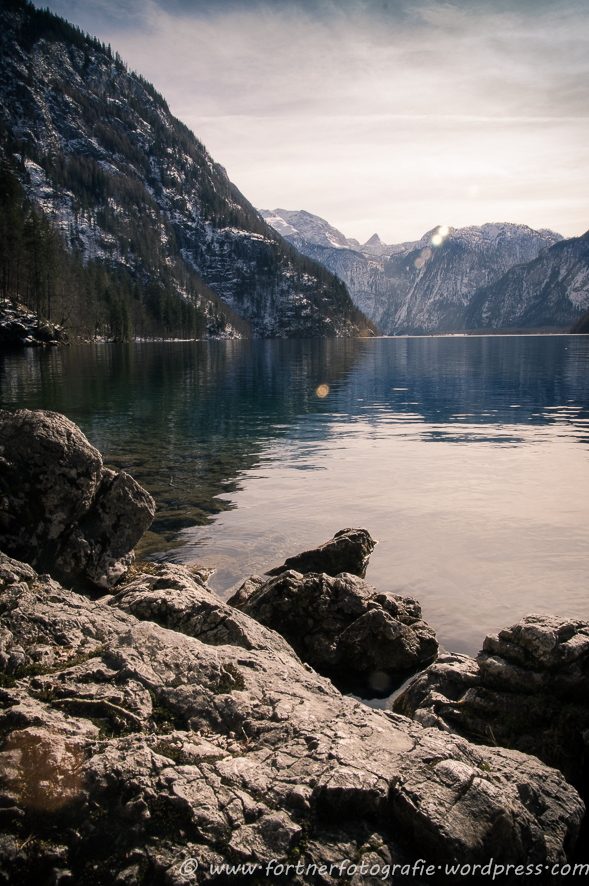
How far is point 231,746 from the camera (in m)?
4.56

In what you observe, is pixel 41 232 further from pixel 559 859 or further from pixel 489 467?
pixel 559 859

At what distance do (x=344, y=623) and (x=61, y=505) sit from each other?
19.3 feet

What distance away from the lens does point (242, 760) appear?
4.30 m

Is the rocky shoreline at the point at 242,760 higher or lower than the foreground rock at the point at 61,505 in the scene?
lower

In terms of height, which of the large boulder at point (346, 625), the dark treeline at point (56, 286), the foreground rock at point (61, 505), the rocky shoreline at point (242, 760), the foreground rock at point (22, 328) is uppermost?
the dark treeline at point (56, 286)

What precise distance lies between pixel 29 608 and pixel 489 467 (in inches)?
774

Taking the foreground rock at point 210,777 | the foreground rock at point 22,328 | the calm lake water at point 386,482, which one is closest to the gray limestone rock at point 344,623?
the calm lake water at point 386,482

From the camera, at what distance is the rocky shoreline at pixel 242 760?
3.53 meters

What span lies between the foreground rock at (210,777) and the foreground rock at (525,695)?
127cm

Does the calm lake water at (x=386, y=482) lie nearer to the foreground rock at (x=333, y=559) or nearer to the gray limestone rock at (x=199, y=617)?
the foreground rock at (x=333, y=559)

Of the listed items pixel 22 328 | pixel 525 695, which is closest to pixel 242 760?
pixel 525 695

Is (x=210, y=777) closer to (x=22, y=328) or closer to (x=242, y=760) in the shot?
(x=242, y=760)

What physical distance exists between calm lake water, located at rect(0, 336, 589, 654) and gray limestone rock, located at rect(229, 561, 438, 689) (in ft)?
3.29

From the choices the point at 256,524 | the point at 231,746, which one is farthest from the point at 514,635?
the point at 256,524
